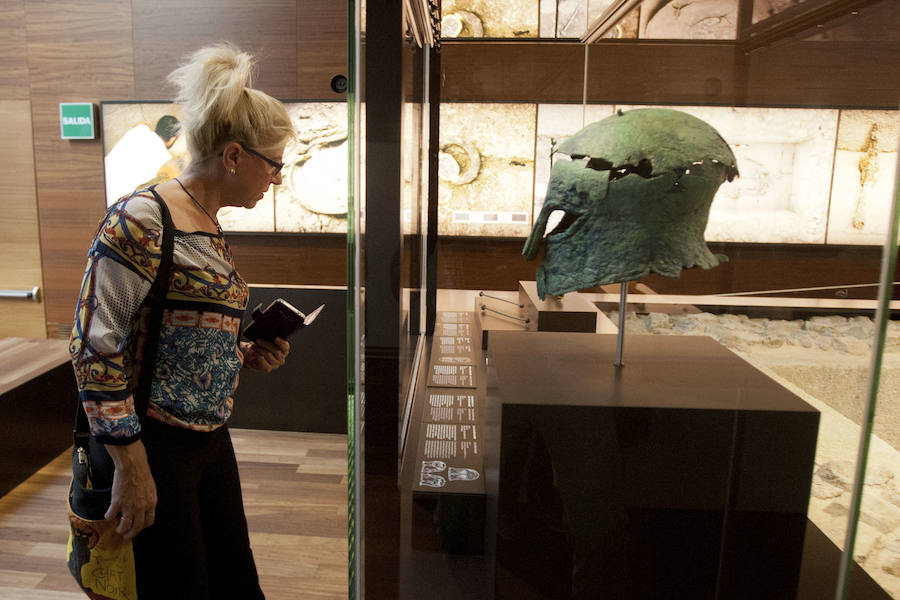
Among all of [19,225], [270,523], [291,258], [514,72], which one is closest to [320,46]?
[291,258]

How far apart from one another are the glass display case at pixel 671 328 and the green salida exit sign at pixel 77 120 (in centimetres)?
334

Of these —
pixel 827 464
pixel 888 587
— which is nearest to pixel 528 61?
pixel 827 464

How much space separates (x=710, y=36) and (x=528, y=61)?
36 centimetres

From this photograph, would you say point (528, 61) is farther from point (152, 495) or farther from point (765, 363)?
point (152, 495)

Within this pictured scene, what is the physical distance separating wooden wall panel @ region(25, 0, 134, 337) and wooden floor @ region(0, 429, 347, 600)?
130cm

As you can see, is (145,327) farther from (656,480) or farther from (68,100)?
(68,100)

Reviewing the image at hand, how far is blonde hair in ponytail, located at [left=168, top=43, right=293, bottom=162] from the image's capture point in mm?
1256

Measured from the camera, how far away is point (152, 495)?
3.90 feet

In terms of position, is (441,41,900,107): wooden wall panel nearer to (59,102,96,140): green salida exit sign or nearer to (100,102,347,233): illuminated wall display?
(100,102,347,233): illuminated wall display

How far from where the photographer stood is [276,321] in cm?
144

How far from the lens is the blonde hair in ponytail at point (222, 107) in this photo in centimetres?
126

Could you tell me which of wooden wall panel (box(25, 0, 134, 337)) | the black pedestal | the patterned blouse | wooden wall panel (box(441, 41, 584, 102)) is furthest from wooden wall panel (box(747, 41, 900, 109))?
wooden wall panel (box(25, 0, 134, 337))

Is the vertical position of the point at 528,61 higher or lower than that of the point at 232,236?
higher

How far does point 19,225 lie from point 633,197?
4.29 meters
